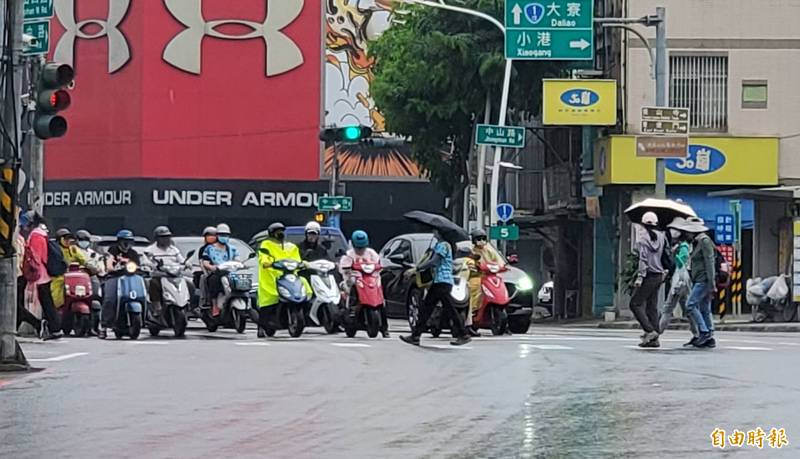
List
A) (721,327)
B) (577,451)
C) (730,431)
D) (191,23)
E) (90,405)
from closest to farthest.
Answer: (577,451), (730,431), (90,405), (721,327), (191,23)

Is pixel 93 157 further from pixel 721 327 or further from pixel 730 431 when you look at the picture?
pixel 730 431

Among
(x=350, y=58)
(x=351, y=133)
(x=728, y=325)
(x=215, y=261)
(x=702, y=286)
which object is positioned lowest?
(x=728, y=325)

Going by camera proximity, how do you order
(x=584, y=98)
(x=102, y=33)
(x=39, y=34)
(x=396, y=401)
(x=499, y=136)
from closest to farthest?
(x=396, y=401), (x=39, y=34), (x=499, y=136), (x=584, y=98), (x=102, y=33)

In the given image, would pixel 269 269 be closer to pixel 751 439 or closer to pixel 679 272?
pixel 679 272

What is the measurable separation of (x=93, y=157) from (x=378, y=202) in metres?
10.7

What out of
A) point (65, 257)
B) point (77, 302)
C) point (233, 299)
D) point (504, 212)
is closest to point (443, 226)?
point (233, 299)

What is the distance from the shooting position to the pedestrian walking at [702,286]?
1841cm

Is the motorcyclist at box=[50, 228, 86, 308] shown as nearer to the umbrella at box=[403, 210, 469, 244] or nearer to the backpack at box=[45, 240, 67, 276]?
the backpack at box=[45, 240, 67, 276]

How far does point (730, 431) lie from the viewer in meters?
10.6

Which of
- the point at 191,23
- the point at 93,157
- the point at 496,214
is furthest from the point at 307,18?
the point at 496,214

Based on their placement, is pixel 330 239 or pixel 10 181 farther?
pixel 330 239

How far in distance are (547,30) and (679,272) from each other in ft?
41.8

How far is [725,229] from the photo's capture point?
107 feet

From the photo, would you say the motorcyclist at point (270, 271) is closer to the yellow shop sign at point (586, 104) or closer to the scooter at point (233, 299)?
the scooter at point (233, 299)
